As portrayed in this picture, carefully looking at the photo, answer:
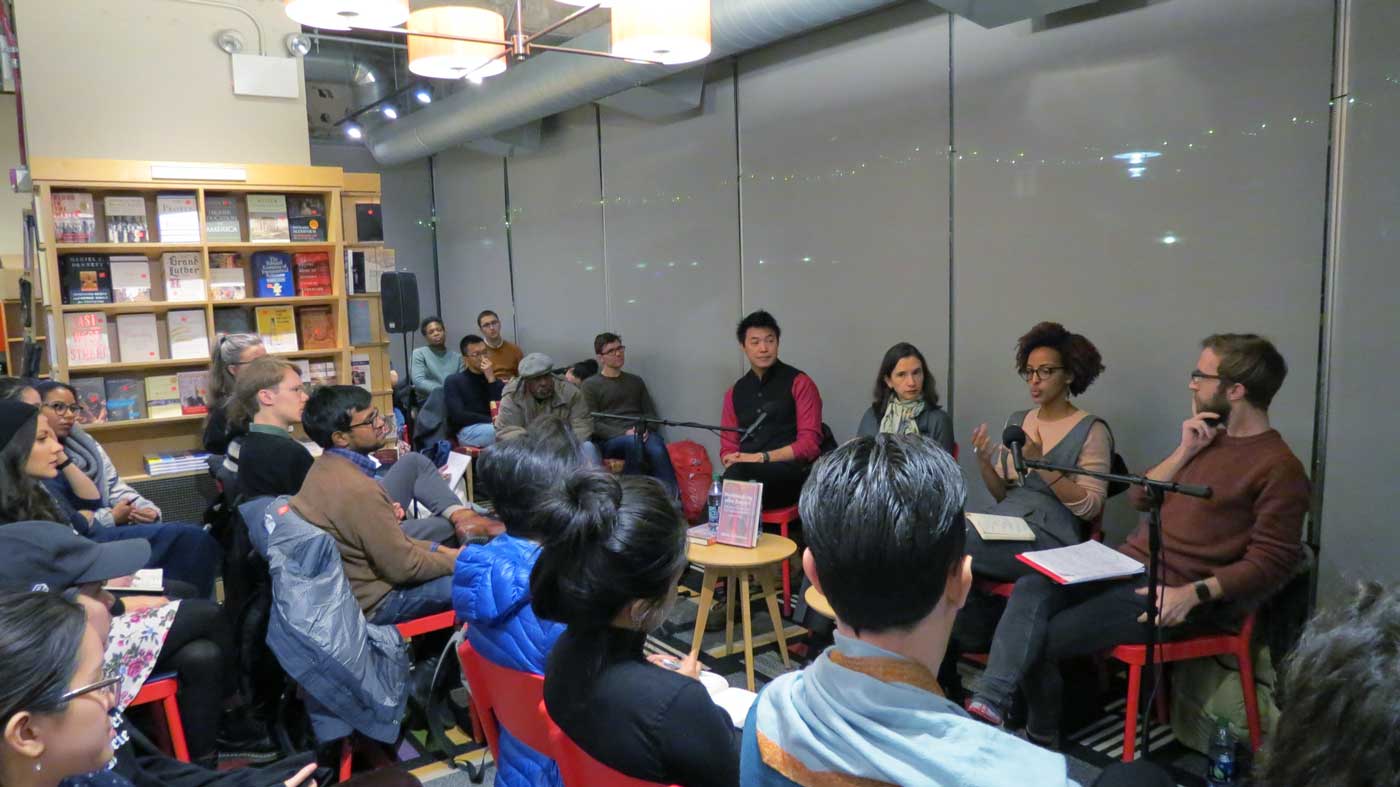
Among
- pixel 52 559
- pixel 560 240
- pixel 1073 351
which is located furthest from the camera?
pixel 560 240

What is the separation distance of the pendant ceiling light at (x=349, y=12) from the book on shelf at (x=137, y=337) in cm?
266

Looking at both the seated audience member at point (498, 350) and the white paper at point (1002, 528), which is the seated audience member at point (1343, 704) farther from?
the seated audience member at point (498, 350)

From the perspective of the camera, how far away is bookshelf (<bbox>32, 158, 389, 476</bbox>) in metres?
4.47

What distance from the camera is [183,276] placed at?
4.80 m

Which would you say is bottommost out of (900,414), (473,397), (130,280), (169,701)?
(169,701)

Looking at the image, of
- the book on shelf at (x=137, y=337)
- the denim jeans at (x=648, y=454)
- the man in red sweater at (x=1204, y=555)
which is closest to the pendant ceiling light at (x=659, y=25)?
the man in red sweater at (x=1204, y=555)

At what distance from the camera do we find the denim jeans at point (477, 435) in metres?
6.40

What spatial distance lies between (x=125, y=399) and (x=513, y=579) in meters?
3.79

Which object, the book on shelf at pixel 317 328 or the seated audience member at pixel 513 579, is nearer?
the seated audience member at pixel 513 579

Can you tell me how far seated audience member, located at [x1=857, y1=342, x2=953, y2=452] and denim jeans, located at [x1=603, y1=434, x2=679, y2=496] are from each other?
71.2 inches

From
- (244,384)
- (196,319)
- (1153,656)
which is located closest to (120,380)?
(196,319)

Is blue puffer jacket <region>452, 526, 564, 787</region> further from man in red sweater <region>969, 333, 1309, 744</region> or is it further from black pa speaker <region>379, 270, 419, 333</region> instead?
black pa speaker <region>379, 270, 419, 333</region>

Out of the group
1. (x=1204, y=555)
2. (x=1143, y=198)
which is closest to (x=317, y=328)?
(x=1143, y=198)

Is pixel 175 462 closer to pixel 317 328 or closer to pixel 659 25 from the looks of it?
pixel 317 328
